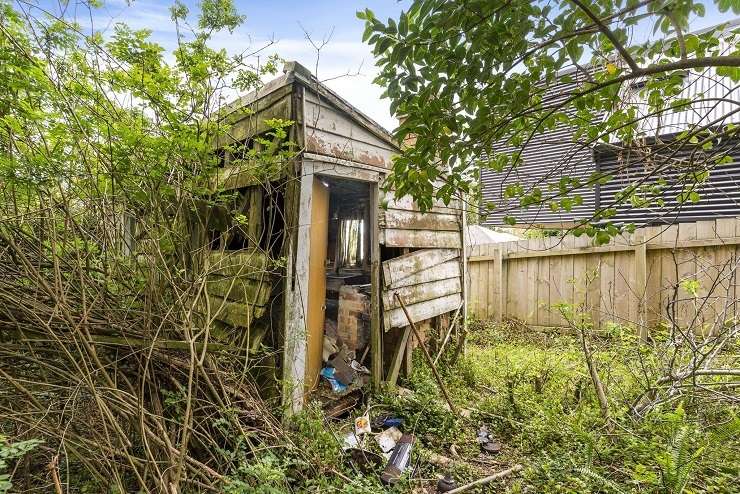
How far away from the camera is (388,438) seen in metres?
3.10

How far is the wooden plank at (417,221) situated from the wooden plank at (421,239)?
0.18 feet

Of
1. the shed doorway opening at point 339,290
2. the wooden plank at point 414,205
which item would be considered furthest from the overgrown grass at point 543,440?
the wooden plank at point 414,205

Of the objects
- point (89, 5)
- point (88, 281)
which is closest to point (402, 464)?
point (88, 281)

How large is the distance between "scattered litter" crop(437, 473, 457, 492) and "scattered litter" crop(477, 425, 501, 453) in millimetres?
571

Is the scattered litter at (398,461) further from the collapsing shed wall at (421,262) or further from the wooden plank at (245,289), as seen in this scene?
the wooden plank at (245,289)

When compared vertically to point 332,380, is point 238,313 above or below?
above

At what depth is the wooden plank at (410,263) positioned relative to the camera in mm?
3805

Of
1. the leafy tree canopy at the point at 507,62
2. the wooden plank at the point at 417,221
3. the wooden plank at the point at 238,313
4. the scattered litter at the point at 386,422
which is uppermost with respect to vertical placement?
the leafy tree canopy at the point at 507,62

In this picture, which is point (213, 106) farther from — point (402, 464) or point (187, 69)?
point (402, 464)

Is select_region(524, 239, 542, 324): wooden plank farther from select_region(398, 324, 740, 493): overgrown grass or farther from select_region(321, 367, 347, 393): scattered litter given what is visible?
select_region(321, 367, 347, 393): scattered litter

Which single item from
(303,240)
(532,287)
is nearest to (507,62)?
(303,240)

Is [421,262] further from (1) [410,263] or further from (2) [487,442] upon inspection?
(2) [487,442]

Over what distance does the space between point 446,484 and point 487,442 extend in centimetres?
75

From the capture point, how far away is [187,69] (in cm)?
249
